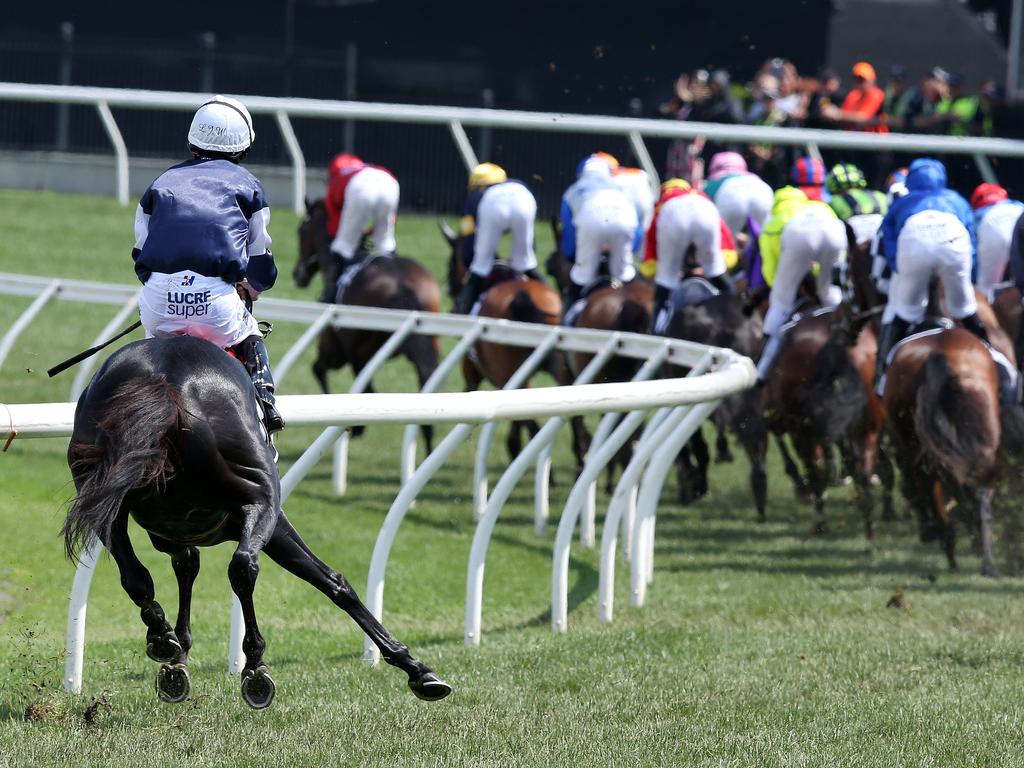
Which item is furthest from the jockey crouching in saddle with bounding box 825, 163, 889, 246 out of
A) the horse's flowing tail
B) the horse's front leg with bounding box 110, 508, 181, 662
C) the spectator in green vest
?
the horse's front leg with bounding box 110, 508, 181, 662

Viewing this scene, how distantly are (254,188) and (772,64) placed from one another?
12.8 m

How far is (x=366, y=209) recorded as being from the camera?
38.8 ft

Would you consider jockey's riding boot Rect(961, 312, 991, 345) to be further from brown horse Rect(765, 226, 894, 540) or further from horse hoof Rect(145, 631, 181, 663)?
horse hoof Rect(145, 631, 181, 663)

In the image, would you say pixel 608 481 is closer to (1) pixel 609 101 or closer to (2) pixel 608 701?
(2) pixel 608 701

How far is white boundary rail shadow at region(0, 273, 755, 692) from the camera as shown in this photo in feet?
17.6

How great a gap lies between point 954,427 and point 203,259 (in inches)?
175

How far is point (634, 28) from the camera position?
846 inches

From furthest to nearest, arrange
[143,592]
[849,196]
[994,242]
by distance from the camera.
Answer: [849,196]
[994,242]
[143,592]

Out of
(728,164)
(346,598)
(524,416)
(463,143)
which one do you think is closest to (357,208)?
(728,164)

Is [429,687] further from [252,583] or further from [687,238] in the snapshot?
[687,238]

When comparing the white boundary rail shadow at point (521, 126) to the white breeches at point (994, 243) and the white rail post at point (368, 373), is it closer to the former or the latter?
the white breeches at point (994, 243)

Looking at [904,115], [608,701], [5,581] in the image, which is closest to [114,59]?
[904,115]

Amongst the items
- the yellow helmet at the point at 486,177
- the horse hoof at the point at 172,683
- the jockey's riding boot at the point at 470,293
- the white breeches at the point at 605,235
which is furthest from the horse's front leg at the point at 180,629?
the yellow helmet at the point at 486,177

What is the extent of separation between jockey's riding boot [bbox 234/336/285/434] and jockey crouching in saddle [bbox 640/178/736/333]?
17.5ft
